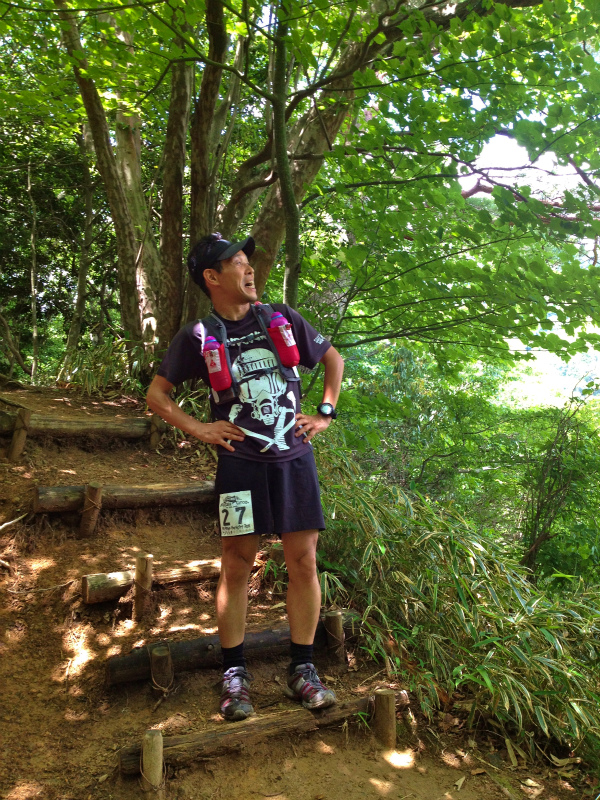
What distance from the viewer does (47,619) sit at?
297 centimetres

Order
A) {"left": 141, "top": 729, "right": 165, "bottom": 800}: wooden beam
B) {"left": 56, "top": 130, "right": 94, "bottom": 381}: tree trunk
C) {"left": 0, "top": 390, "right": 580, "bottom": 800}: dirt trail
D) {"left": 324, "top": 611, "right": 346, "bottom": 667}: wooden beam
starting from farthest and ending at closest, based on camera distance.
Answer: {"left": 56, "top": 130, "right": 94, "bottom": 381}: tree trunk → {"left": 324, "top": 611, "right": 346, "bottom": 667}: wooden beam → {"left": 0, "top": 390, "right": 580, "bottom": 800}: dirt trail → {"left": 141, "top": 729, "right": 165, "bottom": 800}: wooden beam

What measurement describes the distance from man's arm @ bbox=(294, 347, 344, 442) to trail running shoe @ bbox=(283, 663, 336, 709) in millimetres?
1021

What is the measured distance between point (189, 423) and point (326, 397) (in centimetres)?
62

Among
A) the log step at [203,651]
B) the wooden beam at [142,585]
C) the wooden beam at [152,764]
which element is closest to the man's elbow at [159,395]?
the wooden beam at [142,585]

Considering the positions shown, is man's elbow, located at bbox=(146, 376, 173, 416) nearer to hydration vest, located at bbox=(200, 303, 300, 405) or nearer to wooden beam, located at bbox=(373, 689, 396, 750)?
hydration vest, located at bbox=(200, 303, 300, 405)

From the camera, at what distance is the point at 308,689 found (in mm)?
2393

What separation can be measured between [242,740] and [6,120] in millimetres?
9792

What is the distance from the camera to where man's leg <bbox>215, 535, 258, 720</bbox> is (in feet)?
7.56

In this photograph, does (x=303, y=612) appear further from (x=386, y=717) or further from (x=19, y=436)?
(x=19, y=436)

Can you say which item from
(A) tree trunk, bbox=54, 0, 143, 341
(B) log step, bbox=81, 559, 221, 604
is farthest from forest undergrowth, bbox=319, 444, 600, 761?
(A) tree trunk, bbox=54, 0, 143, 341

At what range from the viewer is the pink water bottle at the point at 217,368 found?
225cm

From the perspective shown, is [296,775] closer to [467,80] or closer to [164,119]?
[467,80]

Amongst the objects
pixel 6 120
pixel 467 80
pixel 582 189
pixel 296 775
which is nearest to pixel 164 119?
pixel 6 120

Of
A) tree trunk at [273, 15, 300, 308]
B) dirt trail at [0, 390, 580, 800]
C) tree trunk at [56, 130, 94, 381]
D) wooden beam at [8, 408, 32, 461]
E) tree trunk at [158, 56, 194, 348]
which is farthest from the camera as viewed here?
tree trunk at [56, 130, 94, 381]
